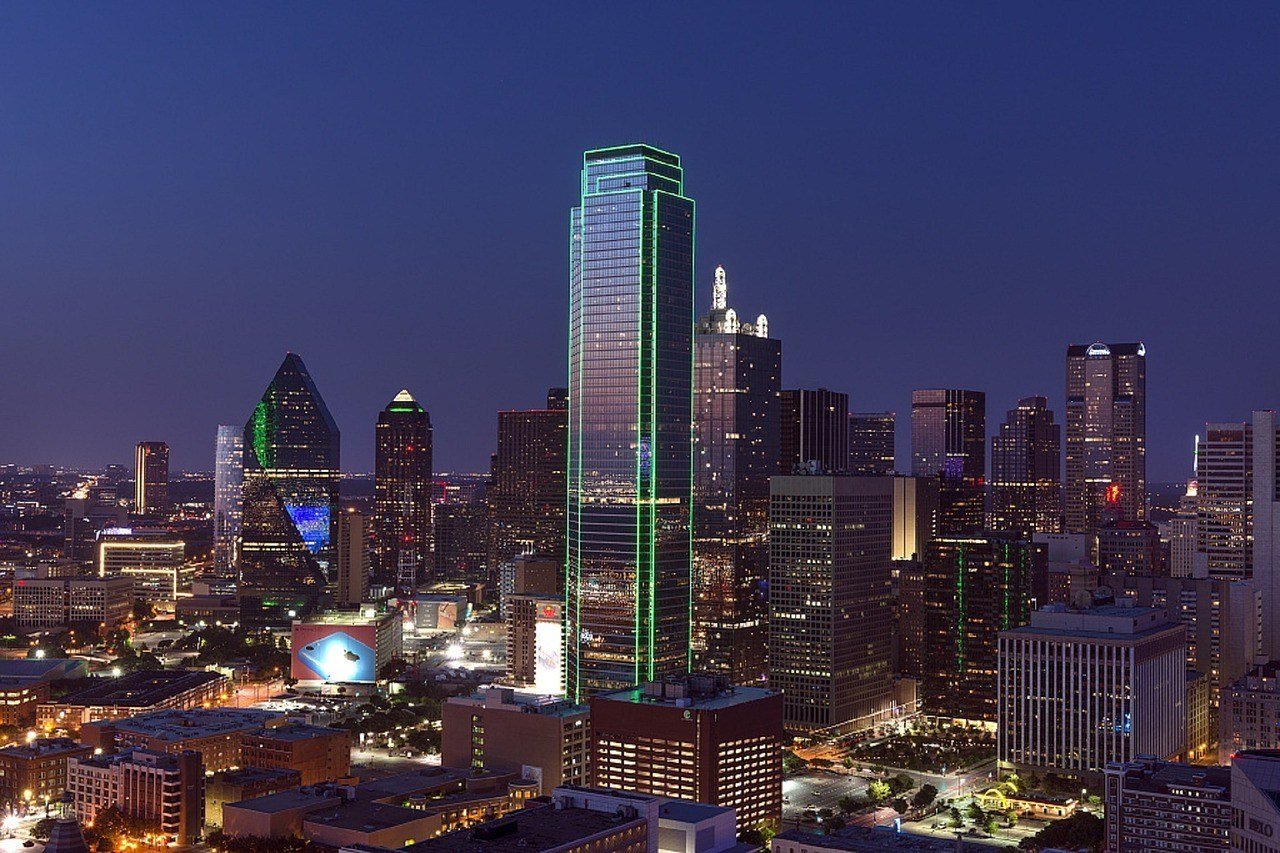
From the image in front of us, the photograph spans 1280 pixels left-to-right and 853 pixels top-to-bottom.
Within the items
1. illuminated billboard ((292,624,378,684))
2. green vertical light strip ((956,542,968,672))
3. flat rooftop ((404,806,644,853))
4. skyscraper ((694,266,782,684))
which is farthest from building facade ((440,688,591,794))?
green vertical light strip ((956,542,968,672))

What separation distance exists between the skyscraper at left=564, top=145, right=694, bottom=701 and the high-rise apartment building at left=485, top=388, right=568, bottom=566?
8472 centimetres

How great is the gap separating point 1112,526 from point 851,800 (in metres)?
98.8

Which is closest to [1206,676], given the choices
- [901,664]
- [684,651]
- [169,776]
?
[901,664]

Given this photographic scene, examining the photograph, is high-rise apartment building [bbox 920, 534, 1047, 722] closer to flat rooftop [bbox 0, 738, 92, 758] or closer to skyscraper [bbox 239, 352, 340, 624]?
flat rooftop [bbox 0, 738, 92, 758]

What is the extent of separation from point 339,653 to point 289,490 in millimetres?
64275

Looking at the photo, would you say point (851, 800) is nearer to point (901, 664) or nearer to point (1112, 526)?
point (901, 664)

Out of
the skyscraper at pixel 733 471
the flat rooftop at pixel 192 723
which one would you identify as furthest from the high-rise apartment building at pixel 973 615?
the flat rooftop at pixel 192 723

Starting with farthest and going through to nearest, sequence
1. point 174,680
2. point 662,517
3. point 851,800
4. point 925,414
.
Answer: point 925,414 < point 174,680 < point 662,517 < point 851,800

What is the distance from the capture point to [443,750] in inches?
3260

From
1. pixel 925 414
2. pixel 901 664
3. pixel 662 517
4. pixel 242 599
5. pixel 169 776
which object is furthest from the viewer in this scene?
pixel 925 414

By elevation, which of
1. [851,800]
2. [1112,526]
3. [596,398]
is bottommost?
[851,800]

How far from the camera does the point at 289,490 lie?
178750mm

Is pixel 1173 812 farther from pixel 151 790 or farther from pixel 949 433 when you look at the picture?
pixel 949 433

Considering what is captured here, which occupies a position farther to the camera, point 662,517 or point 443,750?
point 662,517
